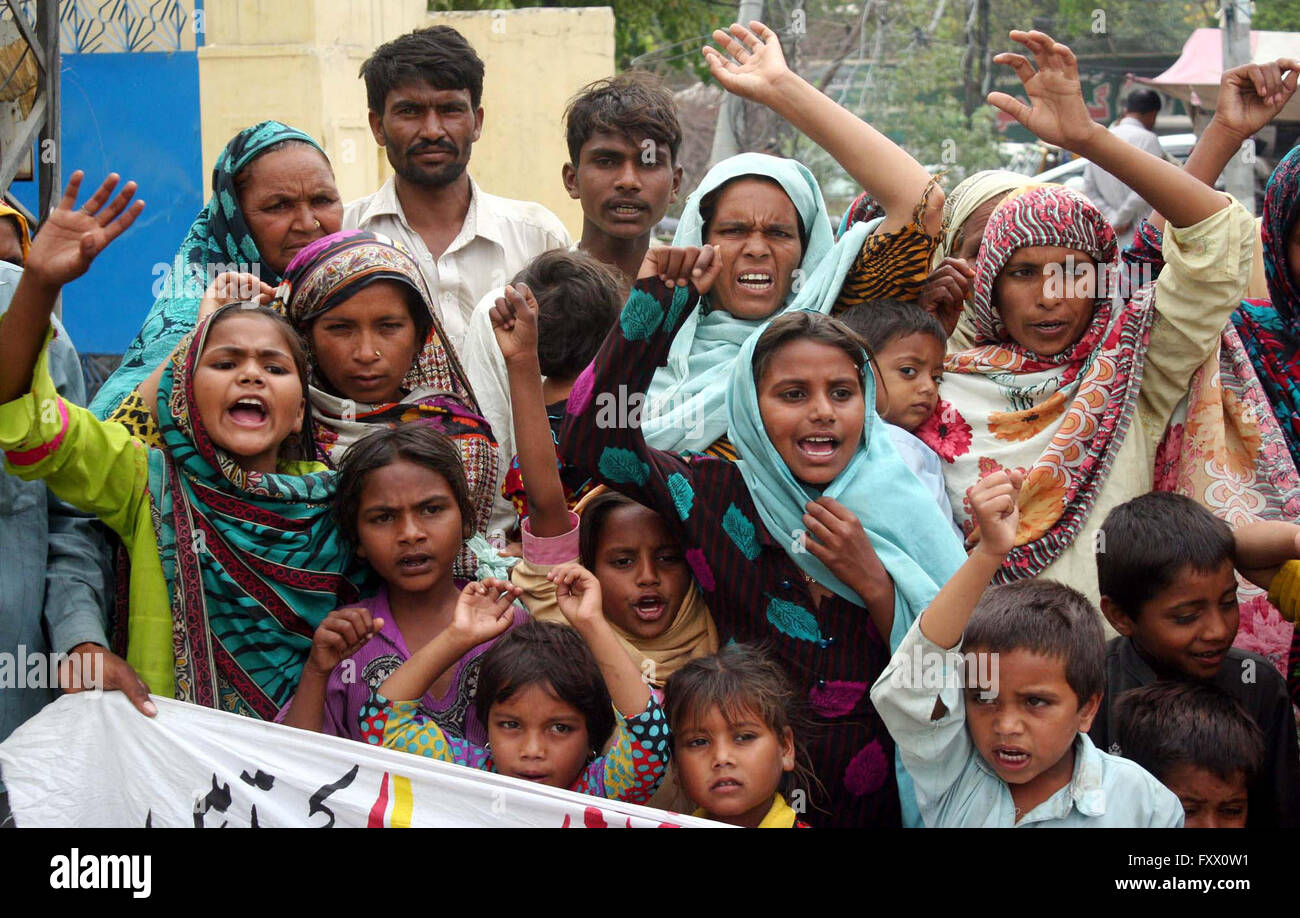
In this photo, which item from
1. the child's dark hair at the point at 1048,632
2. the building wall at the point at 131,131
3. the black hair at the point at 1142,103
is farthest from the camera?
the black hair at the point at 1142,103

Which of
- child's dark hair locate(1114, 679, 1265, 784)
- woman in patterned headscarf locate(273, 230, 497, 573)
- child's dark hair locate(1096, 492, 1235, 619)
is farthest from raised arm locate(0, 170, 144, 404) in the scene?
child's dark hair locate(1114, 679, 1265, 784)

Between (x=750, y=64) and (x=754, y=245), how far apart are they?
0.55m

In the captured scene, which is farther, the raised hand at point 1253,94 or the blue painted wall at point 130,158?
the blue painted wall at point 130,158

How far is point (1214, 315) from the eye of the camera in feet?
12.2

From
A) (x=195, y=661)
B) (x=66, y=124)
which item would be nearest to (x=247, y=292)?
(x=195, y=661)

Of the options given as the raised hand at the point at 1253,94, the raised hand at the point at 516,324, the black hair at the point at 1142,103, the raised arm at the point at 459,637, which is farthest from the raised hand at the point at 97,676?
the black hair at the point at 1142,103

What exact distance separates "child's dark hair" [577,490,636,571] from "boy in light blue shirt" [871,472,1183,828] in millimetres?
911

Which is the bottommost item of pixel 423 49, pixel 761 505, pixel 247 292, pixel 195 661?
pixel 195 661

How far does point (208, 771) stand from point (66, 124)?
7794 mm

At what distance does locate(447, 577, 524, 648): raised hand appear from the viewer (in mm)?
3223

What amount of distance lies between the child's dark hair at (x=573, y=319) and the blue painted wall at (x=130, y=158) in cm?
632

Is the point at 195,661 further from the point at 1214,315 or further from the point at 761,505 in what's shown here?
the point at 1214,315

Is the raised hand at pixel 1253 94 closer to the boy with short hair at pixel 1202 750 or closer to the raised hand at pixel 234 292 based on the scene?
the boy with short hair at pixel 1202 750

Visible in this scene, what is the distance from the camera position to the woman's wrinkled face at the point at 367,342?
12.2ft
